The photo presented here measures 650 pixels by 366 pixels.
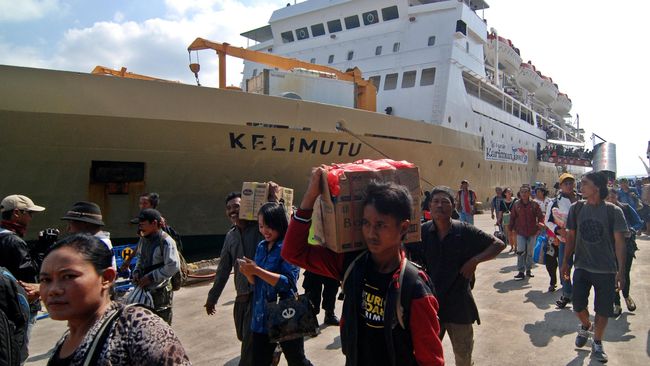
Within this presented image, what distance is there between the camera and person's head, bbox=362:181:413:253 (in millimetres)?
1570

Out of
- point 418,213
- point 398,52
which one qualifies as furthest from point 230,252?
point 398,52

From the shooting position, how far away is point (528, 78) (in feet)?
78.6

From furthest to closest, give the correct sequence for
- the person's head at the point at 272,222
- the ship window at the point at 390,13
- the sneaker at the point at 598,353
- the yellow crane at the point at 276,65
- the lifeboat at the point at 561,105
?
the lifeboat at the point at 561,105, the ship window at the point at 390,13, the yellow crane at the point at 276,65, the sneaker at the point at 598,353, the person's head at the point at 272,222

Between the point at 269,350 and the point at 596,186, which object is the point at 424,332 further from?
the point at 596,186

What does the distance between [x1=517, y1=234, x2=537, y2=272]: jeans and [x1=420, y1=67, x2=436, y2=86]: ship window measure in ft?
27.8

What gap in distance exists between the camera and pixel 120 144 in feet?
26.5

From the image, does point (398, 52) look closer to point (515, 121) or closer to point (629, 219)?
point (515, 121)

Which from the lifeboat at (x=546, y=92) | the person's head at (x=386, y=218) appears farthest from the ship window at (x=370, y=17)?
the lifeboat at (x=546, y=92)

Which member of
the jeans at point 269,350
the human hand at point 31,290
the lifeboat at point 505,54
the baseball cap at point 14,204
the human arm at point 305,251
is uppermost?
the lifeboat at point 505,54

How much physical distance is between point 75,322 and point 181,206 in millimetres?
8151

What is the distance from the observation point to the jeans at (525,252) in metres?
6.14

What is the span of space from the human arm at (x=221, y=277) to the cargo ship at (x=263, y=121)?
5672 millimetres

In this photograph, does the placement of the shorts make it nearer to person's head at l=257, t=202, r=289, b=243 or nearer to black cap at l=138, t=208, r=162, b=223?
person's head at l=257, t=202, r=289, b=243

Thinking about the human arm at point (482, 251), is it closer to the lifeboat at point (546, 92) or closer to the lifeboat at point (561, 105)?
the lifeboat at point (546, 92)
